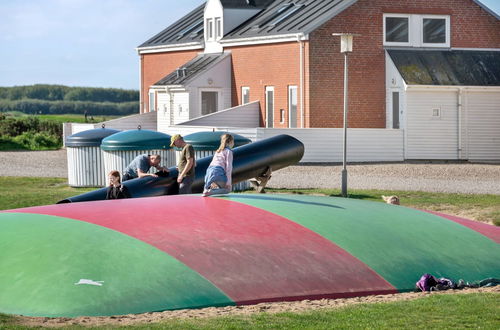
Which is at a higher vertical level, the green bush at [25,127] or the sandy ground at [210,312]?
the green bush at [25,127]

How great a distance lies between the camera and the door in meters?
44.5

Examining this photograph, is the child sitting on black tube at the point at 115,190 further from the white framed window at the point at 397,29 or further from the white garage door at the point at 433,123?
the white framed window at the point at 397,29

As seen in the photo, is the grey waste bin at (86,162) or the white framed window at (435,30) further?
the white framed window at (435,30)

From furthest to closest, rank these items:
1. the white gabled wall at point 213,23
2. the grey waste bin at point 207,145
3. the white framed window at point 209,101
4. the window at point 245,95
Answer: the white gabled wall at point 213,23 → the white framed window at point 209,101 → the window at point 245,95 → the grey waste bin at point 207,145

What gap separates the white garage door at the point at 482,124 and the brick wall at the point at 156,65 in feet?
50.6

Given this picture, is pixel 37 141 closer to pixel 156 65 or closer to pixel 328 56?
pixel 156 65

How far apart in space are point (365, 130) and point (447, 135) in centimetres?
395

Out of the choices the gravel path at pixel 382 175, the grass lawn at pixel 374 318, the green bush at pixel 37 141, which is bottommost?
the gravel path at pixel 382 175

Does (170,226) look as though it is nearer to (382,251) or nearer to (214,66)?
(382,251)

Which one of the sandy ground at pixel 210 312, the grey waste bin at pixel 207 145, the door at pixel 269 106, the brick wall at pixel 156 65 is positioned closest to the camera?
the sandy ground at pixel 210 312

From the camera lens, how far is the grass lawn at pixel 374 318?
1132cm

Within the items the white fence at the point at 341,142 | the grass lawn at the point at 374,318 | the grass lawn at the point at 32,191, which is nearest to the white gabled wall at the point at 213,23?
the white fence at the point at 341,142

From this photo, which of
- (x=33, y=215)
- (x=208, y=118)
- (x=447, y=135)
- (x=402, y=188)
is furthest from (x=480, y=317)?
(x=208, y=118)

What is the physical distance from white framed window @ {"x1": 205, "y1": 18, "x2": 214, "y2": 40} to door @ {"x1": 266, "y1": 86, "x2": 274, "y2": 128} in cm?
618
